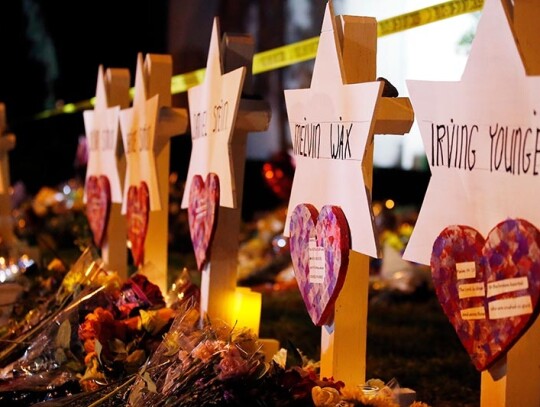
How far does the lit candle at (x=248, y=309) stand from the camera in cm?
351

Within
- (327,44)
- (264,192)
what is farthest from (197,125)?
(264,192)

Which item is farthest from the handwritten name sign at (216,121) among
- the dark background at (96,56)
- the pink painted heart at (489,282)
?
the dark background at (96,56)

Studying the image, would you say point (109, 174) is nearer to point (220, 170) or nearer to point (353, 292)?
point (220, 170)

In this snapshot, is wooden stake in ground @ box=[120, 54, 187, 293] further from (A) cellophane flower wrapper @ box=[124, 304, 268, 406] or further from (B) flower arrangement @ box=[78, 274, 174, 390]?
(A) cellophane flower wrapper @ box=[124, 304, 268, 406]

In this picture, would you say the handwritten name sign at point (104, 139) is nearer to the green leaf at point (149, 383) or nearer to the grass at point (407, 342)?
the grass at point (407, 342)

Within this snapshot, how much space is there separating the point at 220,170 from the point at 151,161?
2.37 ft

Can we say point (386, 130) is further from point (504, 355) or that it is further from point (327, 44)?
point (504, 355)

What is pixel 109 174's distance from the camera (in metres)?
4.86

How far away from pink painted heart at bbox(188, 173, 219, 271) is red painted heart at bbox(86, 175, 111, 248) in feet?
3.85

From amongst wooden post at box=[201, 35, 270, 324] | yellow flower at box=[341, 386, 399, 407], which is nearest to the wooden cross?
wooden post at box=[201, 35, 270, 324]

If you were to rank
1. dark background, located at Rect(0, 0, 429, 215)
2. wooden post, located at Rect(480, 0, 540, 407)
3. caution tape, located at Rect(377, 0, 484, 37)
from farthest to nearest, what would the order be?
dark background, located at Rect(0, 0, 429, 215), caution tape, located at Rect(377, 0, 484, 37), wooden post, located at Rect(480, 0, 540, 407)

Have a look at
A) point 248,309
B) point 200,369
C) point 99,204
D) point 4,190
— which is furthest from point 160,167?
point 4,190

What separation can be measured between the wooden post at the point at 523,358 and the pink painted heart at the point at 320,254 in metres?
0.59

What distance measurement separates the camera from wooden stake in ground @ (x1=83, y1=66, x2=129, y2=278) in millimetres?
4785
